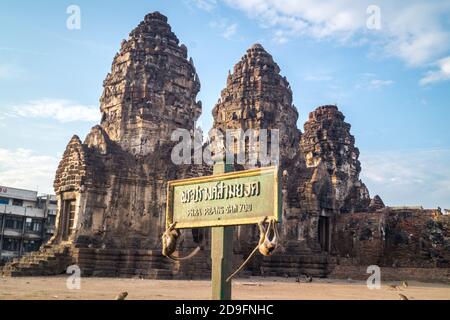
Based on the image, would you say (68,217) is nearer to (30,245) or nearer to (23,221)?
(23,221)

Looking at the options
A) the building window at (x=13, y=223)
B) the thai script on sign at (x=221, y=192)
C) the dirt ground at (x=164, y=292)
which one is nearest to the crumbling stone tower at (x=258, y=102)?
the dirt ground at (x=164, y=292)

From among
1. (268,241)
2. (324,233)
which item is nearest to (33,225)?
(324,233)

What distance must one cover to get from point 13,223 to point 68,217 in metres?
29.1

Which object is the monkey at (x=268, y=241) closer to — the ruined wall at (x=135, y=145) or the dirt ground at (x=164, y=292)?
the dirt ground at (x=164, y=292)

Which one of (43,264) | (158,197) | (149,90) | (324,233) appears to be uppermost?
(149,90)

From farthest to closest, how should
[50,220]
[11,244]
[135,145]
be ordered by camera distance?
1. [50,220]
2. [11,244]
3. [135,145]

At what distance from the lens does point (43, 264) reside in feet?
67.5

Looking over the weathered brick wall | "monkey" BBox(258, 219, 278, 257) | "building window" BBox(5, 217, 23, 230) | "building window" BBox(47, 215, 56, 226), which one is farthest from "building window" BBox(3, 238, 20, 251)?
"monkey" BBox(258, 219, 278, 257)

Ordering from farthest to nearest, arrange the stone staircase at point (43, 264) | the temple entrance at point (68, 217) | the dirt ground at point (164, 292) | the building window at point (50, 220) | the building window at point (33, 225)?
1. the building window at point (50, 220)
2. the building window at point (33, 225)
3. the temple entrance at point (68, 217)
4. the stone staircase at point (43, 264)
5. the dirt ground at point (164, 292)

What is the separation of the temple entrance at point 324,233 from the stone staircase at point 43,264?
1519cm

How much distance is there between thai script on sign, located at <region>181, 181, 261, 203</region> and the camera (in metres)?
5.81

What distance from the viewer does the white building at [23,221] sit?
158ft

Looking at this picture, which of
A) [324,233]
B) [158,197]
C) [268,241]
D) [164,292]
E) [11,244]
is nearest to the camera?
[268,241]

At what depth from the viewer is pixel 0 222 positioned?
157ft
